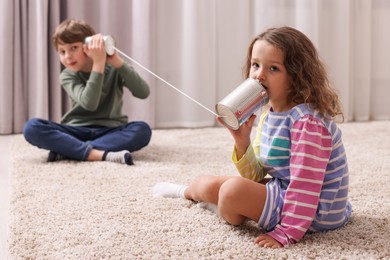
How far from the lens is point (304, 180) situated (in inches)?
41.6

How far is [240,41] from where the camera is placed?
9.23 feet

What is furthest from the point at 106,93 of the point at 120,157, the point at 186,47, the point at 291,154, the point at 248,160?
the point at 291,154

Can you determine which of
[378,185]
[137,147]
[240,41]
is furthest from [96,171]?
[240,41]

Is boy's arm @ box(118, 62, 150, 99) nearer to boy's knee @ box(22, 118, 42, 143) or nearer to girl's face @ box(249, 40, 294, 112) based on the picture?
boy's knee @ box(22, 118, 42, 143)

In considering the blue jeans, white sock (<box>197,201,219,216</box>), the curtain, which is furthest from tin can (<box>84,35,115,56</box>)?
white sock (<box>197,201,219,216</box>)

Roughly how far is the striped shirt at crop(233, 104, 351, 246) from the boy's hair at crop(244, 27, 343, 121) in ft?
0.09

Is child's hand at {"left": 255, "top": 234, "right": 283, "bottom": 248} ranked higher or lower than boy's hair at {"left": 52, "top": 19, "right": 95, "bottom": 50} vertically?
lower

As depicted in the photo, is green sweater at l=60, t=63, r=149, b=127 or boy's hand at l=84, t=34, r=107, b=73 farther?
green sweater at l=60, t=63, r=149, b=127

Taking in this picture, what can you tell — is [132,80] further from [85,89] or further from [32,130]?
[32,130]

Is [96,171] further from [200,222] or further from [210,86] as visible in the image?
[210,86]

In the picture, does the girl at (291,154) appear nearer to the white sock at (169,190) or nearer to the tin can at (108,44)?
the white sock at (169,190)

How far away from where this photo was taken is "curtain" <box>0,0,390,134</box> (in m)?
2.51

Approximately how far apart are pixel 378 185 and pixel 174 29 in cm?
145

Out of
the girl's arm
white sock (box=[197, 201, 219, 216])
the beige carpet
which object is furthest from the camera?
white sock (box=[197, 201, 219, 216])
